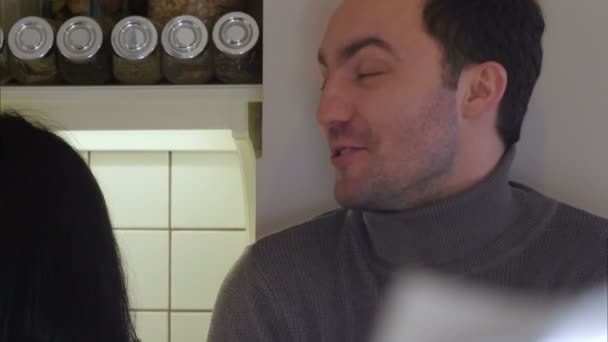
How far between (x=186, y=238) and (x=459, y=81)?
56 centimetres

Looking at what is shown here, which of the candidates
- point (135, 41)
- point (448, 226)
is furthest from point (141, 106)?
point (448, 226)

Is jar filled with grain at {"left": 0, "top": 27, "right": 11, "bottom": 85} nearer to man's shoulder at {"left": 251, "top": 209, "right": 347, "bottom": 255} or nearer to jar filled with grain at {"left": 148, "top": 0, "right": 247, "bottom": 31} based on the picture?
jar filled with grain at {"left": 148, "top": 0, "right": 247, "bottom": 31}

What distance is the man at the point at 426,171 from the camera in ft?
2.60

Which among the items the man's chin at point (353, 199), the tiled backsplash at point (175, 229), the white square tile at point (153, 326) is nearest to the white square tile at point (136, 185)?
the tiled backsplash at point (175, 229)

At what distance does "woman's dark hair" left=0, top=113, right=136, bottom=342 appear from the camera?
0.73m

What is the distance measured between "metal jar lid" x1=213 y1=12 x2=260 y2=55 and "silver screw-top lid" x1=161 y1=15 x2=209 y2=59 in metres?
0.02

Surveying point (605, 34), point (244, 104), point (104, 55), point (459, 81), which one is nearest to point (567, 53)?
point (605, 34)

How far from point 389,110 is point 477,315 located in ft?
0.76

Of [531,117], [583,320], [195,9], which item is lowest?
[583,320]

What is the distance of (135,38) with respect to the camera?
0.92 m

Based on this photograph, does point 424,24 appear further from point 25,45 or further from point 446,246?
point 25,45

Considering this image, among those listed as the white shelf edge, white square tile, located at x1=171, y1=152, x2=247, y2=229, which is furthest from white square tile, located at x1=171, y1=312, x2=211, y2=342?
the white shelf edge

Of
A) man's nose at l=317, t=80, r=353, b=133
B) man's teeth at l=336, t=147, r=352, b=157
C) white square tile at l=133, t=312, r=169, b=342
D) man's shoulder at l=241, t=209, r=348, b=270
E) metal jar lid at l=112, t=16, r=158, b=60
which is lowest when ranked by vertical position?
white square tile at l=133, t=312, r=169, b=342

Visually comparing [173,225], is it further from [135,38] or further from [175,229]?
[135,38]
